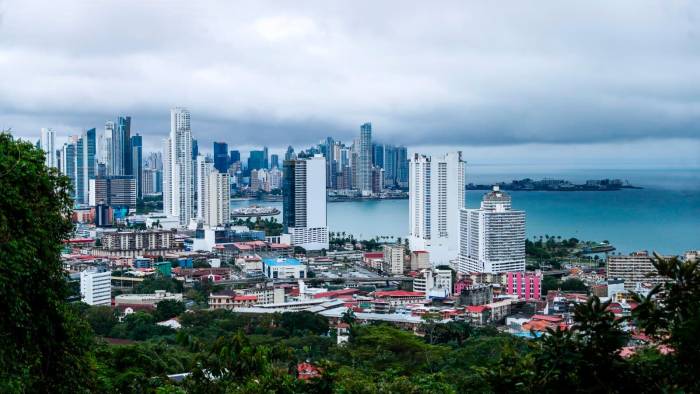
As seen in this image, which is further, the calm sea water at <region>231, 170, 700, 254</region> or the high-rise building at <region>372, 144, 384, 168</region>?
the high-rise building at <region>372, 144, 384, 168</region>

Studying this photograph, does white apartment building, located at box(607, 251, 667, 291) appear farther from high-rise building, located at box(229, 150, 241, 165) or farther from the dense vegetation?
high-rise building, located at box(229, 150, 241, 165)

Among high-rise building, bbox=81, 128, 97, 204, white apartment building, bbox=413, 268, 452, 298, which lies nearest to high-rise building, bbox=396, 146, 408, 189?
high-rise building, bbox=81, 128, 97, 204

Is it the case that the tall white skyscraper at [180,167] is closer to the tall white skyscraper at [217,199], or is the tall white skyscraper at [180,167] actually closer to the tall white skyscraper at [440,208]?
the tall white skyscraper at [217,199]

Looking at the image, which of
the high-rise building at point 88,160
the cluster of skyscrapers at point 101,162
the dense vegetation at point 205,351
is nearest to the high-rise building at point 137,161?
the cluster of skyscrapers at point 101,162

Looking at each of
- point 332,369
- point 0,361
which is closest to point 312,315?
point 332,369

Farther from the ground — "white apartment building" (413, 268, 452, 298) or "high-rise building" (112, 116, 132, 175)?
"high-rise building" (112, 116, 132, 175)

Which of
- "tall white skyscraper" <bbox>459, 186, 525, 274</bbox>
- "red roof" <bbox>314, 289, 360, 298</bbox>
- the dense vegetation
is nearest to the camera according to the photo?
the dense vegetation
